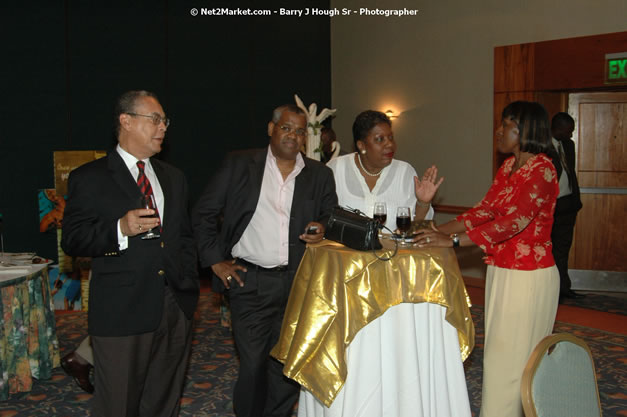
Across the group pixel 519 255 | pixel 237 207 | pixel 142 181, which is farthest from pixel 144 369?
pixel 519 255

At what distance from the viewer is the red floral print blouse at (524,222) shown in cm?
330

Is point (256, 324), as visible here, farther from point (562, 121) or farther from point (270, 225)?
point (562, 121)

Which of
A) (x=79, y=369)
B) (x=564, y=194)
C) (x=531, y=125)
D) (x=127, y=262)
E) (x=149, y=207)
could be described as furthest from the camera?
(x=564, y=194)

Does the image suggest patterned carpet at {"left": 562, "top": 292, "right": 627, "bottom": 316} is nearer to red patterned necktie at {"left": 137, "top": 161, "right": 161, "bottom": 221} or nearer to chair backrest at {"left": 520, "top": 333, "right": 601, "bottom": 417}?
chair backrest at {"left": 520, "top": 333, "right": 601, "bottom": 417}

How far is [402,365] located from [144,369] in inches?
49.8

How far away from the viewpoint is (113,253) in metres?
2.79

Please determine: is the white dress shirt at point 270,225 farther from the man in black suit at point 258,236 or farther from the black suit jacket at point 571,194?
the black suit jacket at point 571,194

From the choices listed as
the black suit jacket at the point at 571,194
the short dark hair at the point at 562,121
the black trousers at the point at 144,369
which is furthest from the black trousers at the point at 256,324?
the short dark hair at the point at 562,121

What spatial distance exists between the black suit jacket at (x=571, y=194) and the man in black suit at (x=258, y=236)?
438cm

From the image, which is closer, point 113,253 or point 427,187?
point 113,253

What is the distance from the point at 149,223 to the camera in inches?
103

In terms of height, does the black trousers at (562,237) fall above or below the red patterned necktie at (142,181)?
below

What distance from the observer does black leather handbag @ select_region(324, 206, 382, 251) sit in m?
3.01

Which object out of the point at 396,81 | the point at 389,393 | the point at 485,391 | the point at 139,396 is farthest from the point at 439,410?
the point at 396,81
